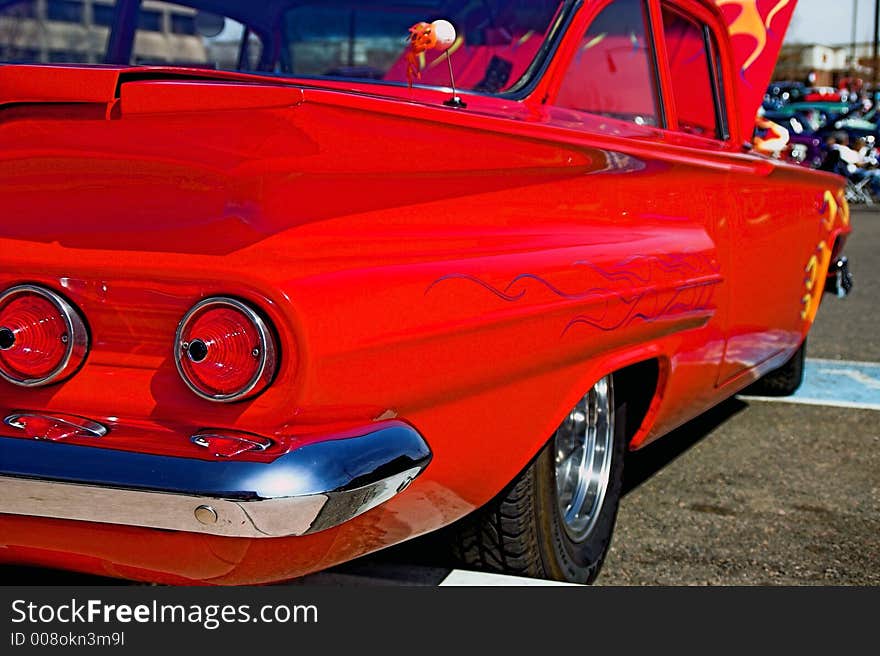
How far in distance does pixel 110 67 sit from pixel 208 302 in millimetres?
438

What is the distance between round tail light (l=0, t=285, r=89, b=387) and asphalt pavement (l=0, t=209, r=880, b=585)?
1.11 metres

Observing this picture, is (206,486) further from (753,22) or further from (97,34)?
(753,22)

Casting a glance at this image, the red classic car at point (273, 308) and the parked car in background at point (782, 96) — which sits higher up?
the red classic car at point (273, 308)

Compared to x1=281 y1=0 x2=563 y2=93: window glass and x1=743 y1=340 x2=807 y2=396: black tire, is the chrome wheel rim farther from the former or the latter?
x1=743 y1=340 x2=807 y2=396: black tire

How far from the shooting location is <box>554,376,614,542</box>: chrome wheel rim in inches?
125

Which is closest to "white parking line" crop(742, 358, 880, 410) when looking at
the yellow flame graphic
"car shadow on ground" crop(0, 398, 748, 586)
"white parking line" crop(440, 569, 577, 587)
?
the yellow flame graphic

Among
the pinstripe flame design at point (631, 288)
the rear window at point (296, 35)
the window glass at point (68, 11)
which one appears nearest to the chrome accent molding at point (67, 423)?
the pinstripe flame design at point (631, 288)

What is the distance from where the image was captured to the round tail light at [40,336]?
6.77ft

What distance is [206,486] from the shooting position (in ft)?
6.28

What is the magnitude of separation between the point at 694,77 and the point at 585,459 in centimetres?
156

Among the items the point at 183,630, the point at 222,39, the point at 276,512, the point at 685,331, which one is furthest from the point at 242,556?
the point at 222,39

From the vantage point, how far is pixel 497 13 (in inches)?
121

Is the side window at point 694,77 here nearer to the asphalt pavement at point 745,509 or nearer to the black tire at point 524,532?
the asphalt pavement at point 745,509

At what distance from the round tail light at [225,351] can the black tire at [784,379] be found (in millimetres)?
3927
